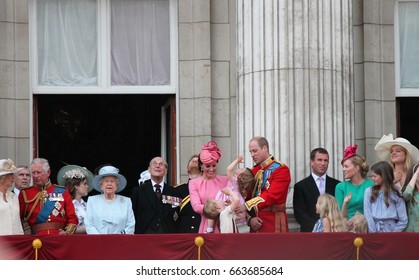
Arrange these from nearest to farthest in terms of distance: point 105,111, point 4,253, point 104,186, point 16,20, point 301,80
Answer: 1. point 4,253
2. point 104,186
3. point 301,80
4. point 16,20
5. point 105,111

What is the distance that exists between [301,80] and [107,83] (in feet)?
10.1

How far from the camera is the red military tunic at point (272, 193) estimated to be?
1477cm

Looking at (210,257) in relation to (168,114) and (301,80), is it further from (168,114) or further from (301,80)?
(168,114)

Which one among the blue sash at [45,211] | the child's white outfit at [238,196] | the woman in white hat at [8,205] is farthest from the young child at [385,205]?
the woman in white hat at [8,205]

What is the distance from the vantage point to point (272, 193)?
14.8 m

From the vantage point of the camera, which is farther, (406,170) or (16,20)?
(16,20)

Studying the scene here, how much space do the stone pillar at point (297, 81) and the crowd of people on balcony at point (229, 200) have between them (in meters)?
1.01

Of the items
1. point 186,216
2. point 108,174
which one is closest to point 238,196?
point 186,216

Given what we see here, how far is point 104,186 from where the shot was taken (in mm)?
14844

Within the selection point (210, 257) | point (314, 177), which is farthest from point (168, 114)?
point (210, 257)

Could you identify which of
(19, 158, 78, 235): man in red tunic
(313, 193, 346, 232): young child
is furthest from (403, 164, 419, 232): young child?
(19, 158, 78, 235): man in red tunic

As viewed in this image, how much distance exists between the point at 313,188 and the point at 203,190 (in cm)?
151

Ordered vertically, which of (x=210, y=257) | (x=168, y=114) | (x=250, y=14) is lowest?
(x=210, y=257)

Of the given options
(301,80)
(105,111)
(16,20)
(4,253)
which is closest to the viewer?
(4,253)
